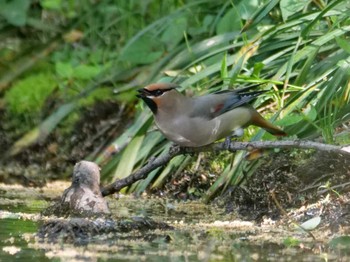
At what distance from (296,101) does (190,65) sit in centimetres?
99

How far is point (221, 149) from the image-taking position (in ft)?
19.0

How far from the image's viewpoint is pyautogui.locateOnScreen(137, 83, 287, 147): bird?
5.80 metres

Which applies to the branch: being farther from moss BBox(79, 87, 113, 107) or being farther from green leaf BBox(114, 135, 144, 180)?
moss BBox(79, 87, 113, 107)

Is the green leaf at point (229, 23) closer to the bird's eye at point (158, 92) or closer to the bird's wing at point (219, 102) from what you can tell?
the bird's wing at point (219, 102)

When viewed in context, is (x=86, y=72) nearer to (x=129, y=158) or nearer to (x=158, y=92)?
(x=129, y=158)

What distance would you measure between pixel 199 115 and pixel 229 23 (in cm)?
198

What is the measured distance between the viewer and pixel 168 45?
26.7ft

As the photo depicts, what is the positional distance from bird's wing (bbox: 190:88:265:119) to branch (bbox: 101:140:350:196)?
17 centimetres

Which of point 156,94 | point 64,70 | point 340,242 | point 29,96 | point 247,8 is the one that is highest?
point 156,94

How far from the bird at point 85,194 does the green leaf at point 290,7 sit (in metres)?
1.67

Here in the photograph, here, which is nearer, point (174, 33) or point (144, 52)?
point (174, 33)

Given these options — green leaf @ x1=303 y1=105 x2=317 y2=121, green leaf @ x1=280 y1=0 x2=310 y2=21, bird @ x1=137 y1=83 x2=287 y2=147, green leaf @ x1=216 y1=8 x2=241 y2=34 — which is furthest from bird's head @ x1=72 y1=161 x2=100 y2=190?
→ green leaf @ x1=216 y1=8 x2=241 y2=34

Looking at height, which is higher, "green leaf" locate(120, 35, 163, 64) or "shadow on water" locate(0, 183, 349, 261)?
"shadow on water" locate(0, 183, 349, 261)

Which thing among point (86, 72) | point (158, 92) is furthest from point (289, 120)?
point (86, 72)
